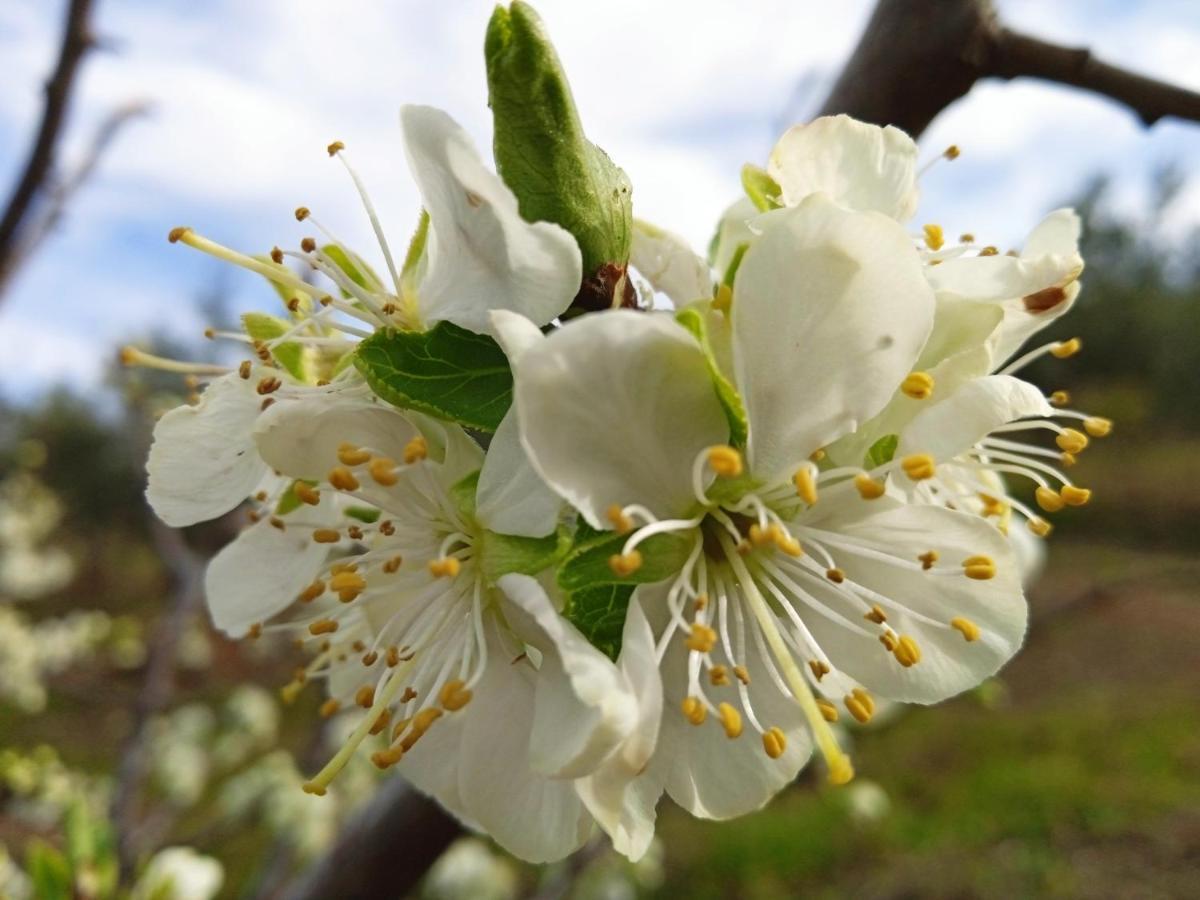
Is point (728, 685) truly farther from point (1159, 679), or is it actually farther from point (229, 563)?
point (1159, 679)

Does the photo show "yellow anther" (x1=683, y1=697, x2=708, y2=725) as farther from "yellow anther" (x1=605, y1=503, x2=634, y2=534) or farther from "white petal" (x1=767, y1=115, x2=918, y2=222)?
"white petal" (x1=767, y1=115, x2=918, y2=222)

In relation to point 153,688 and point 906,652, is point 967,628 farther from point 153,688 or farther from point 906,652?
point 153,688

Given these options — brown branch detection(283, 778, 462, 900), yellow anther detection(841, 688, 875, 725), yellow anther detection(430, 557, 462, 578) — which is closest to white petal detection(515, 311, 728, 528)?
yellow anther detection(430, 557, 462, 578)

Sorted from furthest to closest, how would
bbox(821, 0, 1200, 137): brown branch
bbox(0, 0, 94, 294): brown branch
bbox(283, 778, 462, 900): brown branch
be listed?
1. bbox(0, 0, 94, 294): brown branch
2. bbox(283, 778, 462, 900): brown branch
3. bbox(821, 0, 1200, 137): brown branch

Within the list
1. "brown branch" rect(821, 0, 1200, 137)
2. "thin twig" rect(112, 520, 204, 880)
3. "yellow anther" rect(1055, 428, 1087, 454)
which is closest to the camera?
"yellow anther" rect(1055, 428, 1087, 454)

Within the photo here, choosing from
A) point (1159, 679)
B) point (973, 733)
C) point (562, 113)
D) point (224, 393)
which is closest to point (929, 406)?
point (562, 113)

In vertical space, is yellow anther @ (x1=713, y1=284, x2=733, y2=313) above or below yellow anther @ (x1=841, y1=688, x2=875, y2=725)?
above

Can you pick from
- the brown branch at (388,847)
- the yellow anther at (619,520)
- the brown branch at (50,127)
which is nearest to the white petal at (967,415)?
the yellow anther at (619,520)
